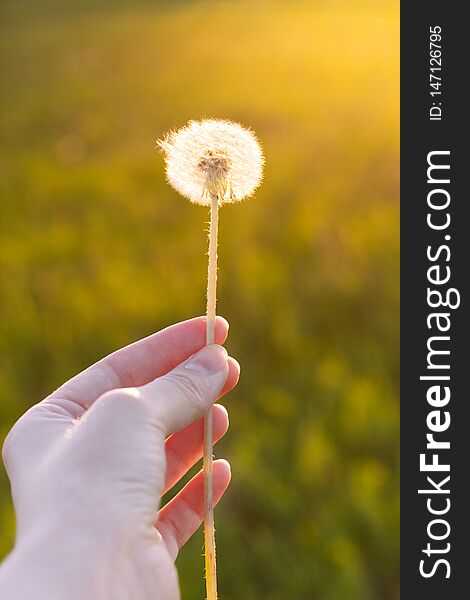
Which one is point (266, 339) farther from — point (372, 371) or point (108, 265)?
point (108, 265)

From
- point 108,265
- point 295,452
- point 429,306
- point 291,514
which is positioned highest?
point 108,265

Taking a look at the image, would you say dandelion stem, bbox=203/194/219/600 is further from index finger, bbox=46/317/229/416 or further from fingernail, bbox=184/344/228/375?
index finger, bbox=46/317/229/416

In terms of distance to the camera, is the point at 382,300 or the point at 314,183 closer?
the point at 382,300

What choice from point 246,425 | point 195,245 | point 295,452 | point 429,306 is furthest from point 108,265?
point 429,306

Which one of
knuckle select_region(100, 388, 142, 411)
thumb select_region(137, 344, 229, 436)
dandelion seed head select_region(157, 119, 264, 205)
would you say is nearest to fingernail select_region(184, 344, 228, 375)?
thumb select_region(137, 344, 229, 436)

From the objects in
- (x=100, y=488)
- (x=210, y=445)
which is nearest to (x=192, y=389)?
(x=210, y=445)

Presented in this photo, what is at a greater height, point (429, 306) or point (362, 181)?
point (362, 181)

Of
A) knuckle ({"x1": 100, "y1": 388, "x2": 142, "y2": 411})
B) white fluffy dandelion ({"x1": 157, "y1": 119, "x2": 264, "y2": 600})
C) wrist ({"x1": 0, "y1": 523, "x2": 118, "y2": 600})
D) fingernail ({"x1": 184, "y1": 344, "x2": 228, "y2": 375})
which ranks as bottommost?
wrist ({"x1": 0, "y1": 523, "x2": 118, "y2": 600})

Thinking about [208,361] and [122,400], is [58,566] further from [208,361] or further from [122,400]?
[208,361]
